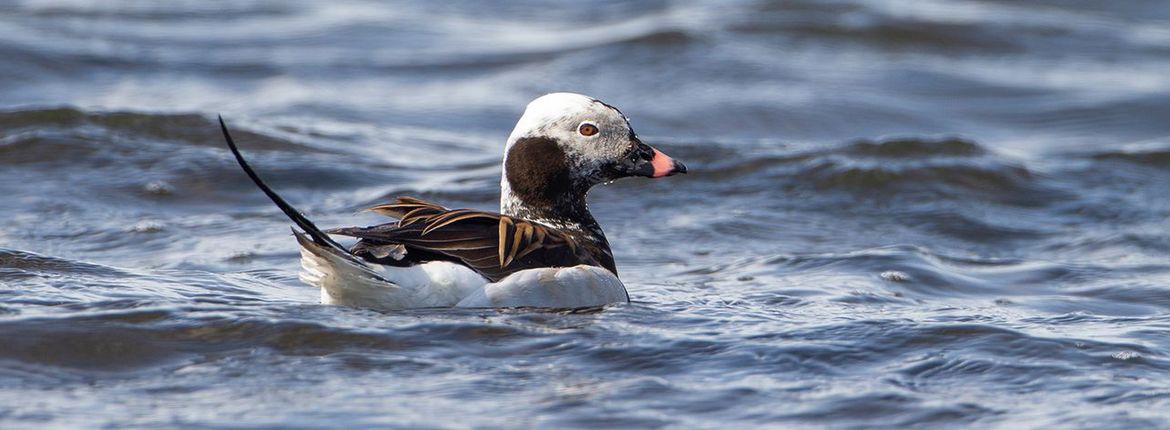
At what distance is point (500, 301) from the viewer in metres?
6.60

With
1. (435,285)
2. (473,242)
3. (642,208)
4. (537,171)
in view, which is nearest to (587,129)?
(537,171)

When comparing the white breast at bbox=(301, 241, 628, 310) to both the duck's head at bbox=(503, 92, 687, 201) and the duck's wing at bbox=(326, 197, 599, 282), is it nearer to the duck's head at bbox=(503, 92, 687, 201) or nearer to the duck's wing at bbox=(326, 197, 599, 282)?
the duck's wing at bbox=(326, 197, 599, 282)

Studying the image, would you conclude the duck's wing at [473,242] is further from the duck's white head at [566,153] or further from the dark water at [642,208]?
the duck's white head at [566,153]

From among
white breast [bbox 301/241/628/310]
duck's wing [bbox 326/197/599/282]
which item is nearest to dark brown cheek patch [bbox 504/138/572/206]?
duck's wing [bbox 326/197/599/282]

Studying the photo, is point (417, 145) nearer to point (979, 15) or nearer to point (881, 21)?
point (881, 21)

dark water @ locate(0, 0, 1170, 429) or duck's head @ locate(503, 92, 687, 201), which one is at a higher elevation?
duck's head @ locate(503, 92, 687, 201)

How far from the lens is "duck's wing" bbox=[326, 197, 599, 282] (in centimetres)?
648

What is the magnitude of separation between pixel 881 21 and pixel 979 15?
1.30m

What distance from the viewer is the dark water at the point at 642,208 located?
5879mm

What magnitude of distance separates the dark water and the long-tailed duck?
11 centimetres

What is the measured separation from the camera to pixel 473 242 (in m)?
6.59

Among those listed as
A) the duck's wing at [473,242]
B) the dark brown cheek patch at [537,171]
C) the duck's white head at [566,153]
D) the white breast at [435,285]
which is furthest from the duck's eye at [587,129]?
the white breast at [435,285]

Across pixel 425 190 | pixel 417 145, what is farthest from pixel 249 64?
pixel 425 190

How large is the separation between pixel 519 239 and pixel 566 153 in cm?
79
